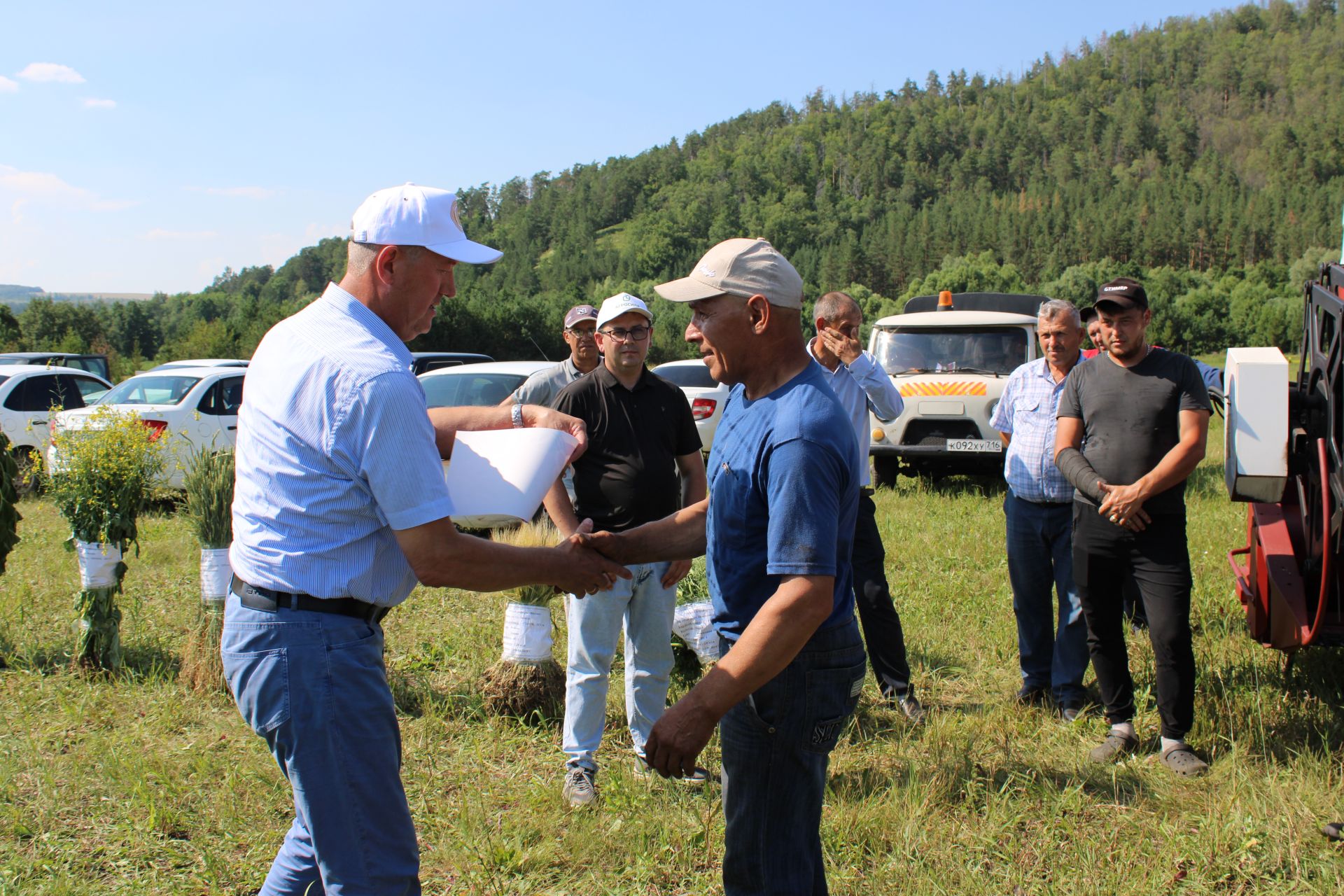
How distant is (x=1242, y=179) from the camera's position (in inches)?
5202

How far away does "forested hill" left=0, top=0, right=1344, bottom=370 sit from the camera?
90875mm

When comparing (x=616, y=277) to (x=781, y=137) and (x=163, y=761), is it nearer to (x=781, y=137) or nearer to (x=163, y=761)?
(x=781, y=137)

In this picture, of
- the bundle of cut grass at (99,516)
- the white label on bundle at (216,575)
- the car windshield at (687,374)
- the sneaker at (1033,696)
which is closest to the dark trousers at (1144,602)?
the sneaker at (1033,696)

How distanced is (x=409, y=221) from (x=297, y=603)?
876 mm

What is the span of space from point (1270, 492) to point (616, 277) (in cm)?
10458

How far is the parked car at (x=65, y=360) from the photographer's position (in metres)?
18.5

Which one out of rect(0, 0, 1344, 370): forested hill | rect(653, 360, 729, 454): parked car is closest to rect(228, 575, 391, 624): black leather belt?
rect(653, 360, 729, 454): parked car

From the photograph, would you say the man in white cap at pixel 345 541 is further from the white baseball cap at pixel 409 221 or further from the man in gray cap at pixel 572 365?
the man in gray cap at pixel 572 365

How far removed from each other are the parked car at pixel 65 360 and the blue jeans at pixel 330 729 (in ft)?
62.6

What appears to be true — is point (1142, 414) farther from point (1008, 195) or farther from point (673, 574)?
point (1008, 195)

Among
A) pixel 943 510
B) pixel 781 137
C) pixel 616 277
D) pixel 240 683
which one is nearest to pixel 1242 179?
pixel 781 137

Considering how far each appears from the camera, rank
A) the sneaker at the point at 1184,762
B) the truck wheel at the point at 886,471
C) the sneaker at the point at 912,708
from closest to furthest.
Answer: the sneaker at the point at 1184,762, the sneaker at the point at 912,708, the truck wheel at the point at 886,471

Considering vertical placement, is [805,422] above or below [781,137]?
below

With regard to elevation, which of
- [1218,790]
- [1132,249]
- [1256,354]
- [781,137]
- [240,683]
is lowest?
[1218,790]
